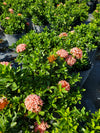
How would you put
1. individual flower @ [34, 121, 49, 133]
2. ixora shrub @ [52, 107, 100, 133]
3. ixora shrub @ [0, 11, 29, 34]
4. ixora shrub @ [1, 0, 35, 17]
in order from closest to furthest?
ixora shrub @ [52, 107, 100, 133] < individual flower @ [34, 121, 49, 133] < ixora shrub @ [0, 11, 29, 34] < ixora shrub @ [1, 0, 35, 17]

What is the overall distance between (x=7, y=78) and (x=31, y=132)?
74 cm

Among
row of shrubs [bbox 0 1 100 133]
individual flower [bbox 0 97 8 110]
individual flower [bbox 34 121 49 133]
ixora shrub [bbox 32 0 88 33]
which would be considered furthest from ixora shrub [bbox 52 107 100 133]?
ixora shrub [bbox 32 0 88 33]

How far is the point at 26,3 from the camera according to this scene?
6.41 meters

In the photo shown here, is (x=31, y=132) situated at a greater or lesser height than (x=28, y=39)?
lesser

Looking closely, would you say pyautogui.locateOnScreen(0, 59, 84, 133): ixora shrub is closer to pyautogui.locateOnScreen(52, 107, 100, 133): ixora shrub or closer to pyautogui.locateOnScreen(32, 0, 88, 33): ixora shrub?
pyautogui.locateOnScreen(52, 107, 100, 133): ixora shrub

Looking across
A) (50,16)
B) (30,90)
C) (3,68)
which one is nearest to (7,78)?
(3,68)

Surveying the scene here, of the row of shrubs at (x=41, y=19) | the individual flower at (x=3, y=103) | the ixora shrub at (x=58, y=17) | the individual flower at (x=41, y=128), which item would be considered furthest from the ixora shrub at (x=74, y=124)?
the ixora shrub at (x=58, y=17)

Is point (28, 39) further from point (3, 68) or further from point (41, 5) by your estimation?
point (41, 5)

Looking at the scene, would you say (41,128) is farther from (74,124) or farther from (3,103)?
(3,103)

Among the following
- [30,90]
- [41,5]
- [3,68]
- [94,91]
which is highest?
[41,5]

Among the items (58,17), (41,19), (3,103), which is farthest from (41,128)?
(41,19)

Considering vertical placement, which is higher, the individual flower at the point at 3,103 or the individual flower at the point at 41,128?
the individual flower at the point at 3,103

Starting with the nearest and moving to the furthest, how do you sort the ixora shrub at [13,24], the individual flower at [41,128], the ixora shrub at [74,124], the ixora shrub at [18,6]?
the ixora shrub at [74,124] < the individual flower at [41,128] < the ixora shrub at [13,24] < the ixora shrub at [18,6]

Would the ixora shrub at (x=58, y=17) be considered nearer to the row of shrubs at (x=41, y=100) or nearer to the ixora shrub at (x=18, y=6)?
the ixora shrub at (x=18, y=6)
